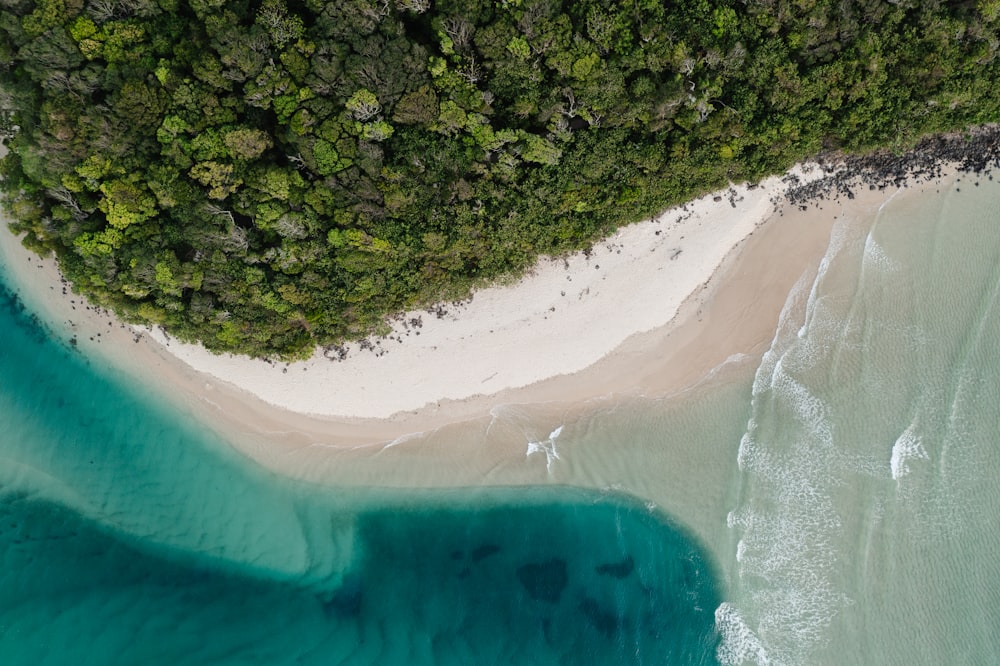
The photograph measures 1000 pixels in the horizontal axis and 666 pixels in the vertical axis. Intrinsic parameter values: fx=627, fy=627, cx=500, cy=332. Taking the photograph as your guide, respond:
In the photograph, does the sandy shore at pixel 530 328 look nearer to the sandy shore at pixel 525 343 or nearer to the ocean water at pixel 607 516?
the sandy shore at pixel 525 343

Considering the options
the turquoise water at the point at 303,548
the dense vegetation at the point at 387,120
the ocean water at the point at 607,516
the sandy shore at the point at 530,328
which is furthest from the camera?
the turquoise water at the point at 303,548

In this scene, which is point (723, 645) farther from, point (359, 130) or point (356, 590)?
point (359, 130)

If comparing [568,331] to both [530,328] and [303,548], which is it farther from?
[303,548]

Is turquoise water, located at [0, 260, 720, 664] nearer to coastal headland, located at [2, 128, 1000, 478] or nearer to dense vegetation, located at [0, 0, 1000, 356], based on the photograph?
coastal headland, located at [2, 128, 1000, 478]

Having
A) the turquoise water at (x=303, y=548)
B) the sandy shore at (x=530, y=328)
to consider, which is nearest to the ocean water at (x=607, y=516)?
the turquoise water at (x=303, y=548)

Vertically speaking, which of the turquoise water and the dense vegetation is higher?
the dense vegetation

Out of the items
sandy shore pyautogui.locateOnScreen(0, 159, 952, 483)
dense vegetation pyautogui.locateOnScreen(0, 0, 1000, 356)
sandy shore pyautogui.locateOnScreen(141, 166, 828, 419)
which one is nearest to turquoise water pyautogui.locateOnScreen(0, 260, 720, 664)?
sandy shore pyautogui.locateOnScreen(0, 159, 952, 483)

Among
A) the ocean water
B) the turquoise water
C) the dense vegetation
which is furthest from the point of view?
the turquoise water

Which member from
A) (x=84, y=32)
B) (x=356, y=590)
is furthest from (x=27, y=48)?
(x=356, y=590)
